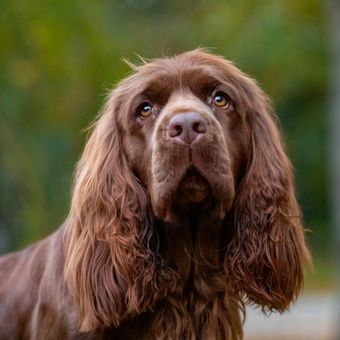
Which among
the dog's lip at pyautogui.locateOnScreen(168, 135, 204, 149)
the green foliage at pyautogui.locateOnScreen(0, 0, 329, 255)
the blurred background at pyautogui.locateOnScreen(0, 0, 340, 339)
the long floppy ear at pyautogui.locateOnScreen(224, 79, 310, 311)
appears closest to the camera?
the dog's lip at pyautogui.locateOnScreen(168, 135, 204, 149)

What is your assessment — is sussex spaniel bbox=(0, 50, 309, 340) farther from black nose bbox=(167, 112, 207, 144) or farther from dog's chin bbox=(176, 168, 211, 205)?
black nose bbox=(167, 112, 207, 144)

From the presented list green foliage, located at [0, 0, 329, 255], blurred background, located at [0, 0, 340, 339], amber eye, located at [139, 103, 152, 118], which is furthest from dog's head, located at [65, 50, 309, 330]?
blurred background, located at [0, 0, 340, 339]

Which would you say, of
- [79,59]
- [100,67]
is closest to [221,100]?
[79,59]

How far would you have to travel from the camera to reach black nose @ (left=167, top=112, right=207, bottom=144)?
5.80m

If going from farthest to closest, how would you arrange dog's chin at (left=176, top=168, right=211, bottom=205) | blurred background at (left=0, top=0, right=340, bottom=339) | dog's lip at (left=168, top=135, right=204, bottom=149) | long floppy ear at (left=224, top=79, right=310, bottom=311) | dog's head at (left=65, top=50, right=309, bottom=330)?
blurred background at (left=0, top=0, right=340, bottom=339), long floppy ear at (left=224, top=79, right=310, bottom=311), dog's head at (left=65, top=50, right=309, bottom=330), dog's chin at (left=176, top=168, right=211, bottom=205), dog's lip at (left=168, top=135, right=204, bottom=149)

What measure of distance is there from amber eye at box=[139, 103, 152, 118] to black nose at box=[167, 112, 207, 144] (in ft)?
1.17

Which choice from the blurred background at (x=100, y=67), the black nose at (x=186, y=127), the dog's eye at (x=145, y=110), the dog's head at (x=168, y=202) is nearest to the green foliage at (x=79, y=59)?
the blurred background at (x=100, y=67)

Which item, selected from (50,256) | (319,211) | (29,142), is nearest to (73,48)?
(29,142)

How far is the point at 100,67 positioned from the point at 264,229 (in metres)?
13.1

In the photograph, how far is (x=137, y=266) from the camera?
6.21 meters

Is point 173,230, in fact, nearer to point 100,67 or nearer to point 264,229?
point 264,229

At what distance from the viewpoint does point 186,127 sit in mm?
5797

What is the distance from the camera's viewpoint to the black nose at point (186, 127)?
5.80 meters

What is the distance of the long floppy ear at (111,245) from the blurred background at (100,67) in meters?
5.57
